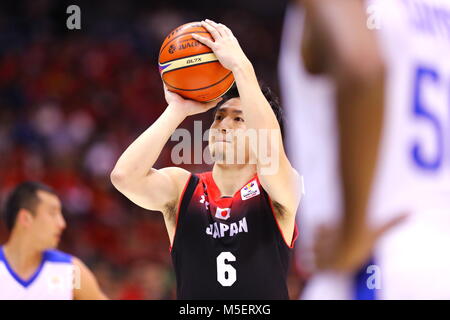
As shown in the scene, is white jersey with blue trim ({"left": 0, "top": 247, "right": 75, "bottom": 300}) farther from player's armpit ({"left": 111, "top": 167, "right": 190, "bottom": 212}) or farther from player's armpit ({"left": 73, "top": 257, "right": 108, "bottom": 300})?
player's armpit ({"left": 111, "top": 167, "right": 190, "bottom": 212})

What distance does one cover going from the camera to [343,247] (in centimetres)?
123

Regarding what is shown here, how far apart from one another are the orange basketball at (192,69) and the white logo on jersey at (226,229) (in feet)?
1.76

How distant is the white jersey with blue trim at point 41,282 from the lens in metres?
3.49

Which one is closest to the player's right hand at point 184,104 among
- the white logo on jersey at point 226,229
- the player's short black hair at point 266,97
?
the player's short black hair at point 266,97

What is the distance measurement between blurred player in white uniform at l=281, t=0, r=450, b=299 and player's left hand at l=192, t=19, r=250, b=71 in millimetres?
843

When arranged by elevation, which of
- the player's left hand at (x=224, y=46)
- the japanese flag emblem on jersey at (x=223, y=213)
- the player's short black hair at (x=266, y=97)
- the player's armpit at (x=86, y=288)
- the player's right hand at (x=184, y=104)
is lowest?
the player's armpit at (x=86, y=288)

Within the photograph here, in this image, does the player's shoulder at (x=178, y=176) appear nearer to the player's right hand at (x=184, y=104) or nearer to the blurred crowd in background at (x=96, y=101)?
the player's right hand at (x=184, y=104)

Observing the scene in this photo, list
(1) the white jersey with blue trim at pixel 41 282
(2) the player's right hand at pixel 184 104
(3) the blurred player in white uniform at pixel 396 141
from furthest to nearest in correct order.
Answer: (1) the white jersey with blue trim at pixel 41 282
(2) the player's right hand at pixel 184 104
(3) the blurred player in white uniform at pixel 396 141

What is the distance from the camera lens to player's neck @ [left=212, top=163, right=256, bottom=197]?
8.70 feet

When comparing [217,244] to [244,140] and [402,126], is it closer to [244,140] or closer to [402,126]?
[244,140]

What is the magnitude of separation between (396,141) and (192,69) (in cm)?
123
